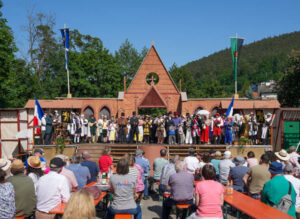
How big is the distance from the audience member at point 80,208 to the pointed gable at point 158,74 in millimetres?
22779

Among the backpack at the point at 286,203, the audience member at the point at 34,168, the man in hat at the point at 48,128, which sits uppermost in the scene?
the man in hat at the point at 48,128

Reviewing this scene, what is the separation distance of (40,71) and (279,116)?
36.0 meters

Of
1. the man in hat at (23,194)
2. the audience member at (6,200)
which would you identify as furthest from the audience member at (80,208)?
the man in hat at (23,194)

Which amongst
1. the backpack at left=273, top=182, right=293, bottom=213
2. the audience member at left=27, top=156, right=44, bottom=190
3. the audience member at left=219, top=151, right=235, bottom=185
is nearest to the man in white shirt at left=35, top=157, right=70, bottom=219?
the audience member at left=27, top=156, right=44, bottom=190

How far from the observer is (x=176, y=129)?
17.6 meters

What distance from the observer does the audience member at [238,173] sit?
8406 mm

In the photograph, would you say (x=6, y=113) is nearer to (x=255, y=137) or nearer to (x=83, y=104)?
(x=83, y=104)

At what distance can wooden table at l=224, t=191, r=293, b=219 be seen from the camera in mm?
5348

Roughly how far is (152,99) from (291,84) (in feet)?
40.1

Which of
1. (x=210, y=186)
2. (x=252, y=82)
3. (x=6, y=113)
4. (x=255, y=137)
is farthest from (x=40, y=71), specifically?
(x=252, y=82)

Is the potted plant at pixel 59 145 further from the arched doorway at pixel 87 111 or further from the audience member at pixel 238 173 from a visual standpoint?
the audience member at pixel 238 173

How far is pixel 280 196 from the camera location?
5.64 metres

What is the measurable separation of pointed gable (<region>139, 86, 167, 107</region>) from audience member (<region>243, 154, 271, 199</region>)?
17.6 meters

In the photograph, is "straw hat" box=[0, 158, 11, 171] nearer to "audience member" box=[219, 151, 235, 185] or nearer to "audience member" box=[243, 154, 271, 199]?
"audience member" box=[243, 154, 271, 199]
